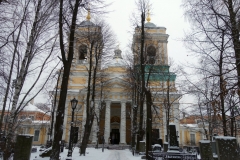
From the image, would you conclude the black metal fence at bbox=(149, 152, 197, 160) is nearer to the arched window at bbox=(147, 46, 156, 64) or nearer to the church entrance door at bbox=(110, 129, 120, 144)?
the arched window at bbox=(147, 46, 156, 64)

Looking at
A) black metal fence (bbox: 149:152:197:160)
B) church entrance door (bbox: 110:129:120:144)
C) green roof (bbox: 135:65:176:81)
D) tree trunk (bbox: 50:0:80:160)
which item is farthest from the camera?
church entrance door (bbox: 110:129:120:144)

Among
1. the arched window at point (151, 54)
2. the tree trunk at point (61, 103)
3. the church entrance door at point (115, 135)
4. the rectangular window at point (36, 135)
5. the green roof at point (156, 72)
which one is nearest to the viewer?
the tree trunk at point (61, 103)

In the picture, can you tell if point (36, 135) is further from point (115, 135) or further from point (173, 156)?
point (173, 156)

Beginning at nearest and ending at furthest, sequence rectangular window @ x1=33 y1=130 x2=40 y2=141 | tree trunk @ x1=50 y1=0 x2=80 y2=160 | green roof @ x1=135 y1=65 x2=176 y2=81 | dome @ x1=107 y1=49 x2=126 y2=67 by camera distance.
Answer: tree trunk @ x1=50 y1=0 x2=80 y2=160 → green roof @ x1=135 y1=65 x2=176 y2=81 → rectangular window @ x1=33 y1=130 x2=40 y2=141 → dome @ x1=107 y1=49 x2=126 y2=67

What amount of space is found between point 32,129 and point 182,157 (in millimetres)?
37939

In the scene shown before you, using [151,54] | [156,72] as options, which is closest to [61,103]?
[156,72]

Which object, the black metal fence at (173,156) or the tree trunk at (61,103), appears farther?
the black metal fence at (173,156)

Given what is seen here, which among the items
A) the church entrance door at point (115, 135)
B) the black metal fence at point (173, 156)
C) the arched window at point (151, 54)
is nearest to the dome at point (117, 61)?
the church entrance door at point (115, 135)

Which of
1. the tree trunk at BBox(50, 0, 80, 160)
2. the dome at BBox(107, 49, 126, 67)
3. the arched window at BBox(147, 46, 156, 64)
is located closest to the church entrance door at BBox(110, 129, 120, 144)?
the dome at BBox(107, 49, 126, 67)

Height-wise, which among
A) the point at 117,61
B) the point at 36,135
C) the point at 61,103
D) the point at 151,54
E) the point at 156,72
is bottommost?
the point at 36,135

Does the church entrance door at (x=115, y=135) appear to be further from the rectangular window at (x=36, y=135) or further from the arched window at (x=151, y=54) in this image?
the arched window at (x=151, y=54)

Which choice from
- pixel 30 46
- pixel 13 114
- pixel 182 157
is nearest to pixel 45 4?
pixel 30 46

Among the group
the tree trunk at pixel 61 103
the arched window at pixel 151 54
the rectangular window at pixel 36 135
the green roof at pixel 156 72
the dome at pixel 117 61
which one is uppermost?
the dome at pixel 117 61

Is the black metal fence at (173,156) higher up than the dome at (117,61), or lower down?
lower down
